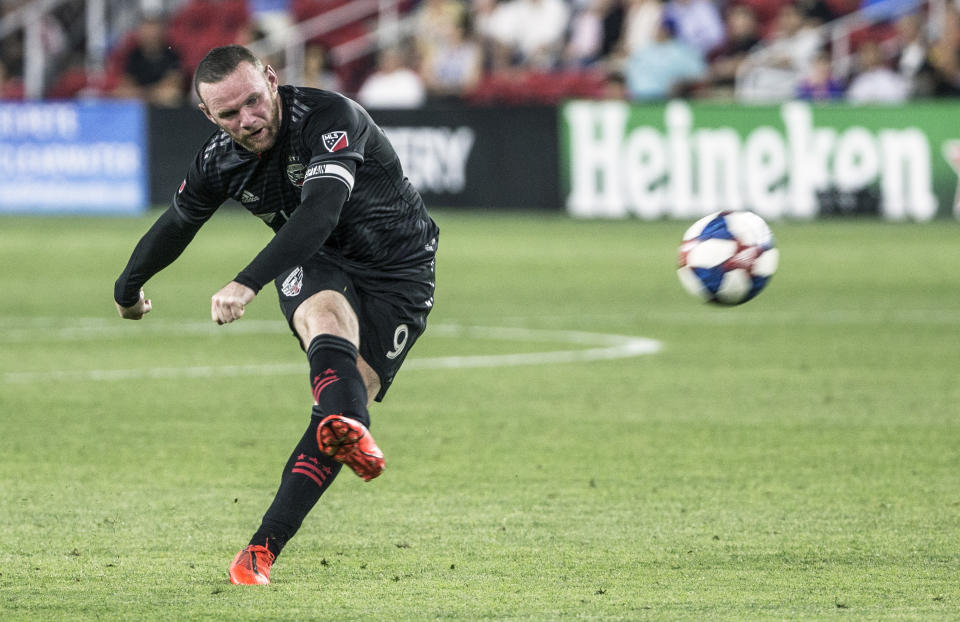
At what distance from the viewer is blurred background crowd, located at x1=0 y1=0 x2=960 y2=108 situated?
23828mm

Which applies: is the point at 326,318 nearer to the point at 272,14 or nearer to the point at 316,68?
the point at 316,68

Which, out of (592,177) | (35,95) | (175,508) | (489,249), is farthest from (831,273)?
(35,95)

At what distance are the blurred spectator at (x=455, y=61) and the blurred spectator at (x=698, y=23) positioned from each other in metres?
2.86

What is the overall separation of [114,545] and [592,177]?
16747 millimetres

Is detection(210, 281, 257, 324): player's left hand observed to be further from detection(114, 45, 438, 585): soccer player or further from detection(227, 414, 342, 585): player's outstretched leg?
detection(227, 414, 342, 585): player's outstretched leg

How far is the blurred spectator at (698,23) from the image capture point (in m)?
24.8

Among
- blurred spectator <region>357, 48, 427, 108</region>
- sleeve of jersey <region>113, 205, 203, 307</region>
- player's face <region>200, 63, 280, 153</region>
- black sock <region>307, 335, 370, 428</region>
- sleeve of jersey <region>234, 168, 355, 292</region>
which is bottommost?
blurred spectator <region>357, 48, 427, 108</region>

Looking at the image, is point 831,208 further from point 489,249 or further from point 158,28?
point 158,28

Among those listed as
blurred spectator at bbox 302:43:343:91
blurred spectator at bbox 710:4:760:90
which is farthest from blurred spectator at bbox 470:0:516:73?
blurred spectator at bbox 710:4:760:90

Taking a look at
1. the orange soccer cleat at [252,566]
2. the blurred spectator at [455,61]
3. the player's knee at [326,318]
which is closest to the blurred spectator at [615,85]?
the blurred spectator at [455,61]

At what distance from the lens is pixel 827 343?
1266 cm

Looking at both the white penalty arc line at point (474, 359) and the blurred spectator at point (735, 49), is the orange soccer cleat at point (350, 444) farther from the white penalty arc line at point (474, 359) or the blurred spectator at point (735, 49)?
the blurred spectator at point (735, 49)

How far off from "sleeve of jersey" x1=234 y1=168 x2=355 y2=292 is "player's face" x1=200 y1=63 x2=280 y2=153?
0.23m

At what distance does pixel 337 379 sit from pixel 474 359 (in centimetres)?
634
